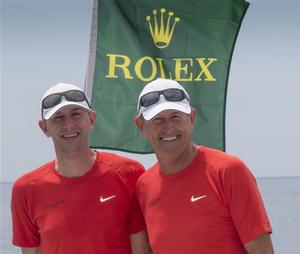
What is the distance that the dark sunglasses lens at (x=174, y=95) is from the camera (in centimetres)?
437

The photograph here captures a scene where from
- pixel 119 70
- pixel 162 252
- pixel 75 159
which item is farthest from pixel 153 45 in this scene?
pixel 162 252

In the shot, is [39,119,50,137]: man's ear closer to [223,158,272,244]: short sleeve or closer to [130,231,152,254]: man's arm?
[130,231,152,254]: man's arm

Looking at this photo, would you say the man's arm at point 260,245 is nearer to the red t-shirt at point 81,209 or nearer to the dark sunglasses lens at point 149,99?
the red t-shirt at point 81,209

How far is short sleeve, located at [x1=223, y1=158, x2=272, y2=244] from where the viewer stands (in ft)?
13.0

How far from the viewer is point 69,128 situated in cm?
462

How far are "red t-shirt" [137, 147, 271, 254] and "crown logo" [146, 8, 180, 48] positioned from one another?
288cm

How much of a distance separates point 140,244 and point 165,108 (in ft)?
3.28

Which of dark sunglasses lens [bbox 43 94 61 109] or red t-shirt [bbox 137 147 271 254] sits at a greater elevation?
dark sunglasses lens [bbox 43 94 61 109]

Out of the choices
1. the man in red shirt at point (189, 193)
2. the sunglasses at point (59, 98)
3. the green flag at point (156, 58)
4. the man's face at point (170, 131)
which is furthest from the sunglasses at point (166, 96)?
the green flag at point (156, 58)

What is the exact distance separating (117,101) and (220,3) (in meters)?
1.48

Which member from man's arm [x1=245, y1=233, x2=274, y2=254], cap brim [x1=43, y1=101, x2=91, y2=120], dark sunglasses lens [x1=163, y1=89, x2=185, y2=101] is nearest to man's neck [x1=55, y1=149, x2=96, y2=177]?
cap brim [x1=43, y1=101, x2=91, y2=120]

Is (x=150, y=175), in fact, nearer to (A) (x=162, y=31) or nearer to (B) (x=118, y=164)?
(B) (x=118, y=164)

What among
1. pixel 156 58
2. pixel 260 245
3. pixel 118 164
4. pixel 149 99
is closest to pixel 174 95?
pixel 149 99

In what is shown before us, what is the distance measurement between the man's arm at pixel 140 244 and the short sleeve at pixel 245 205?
880mm
